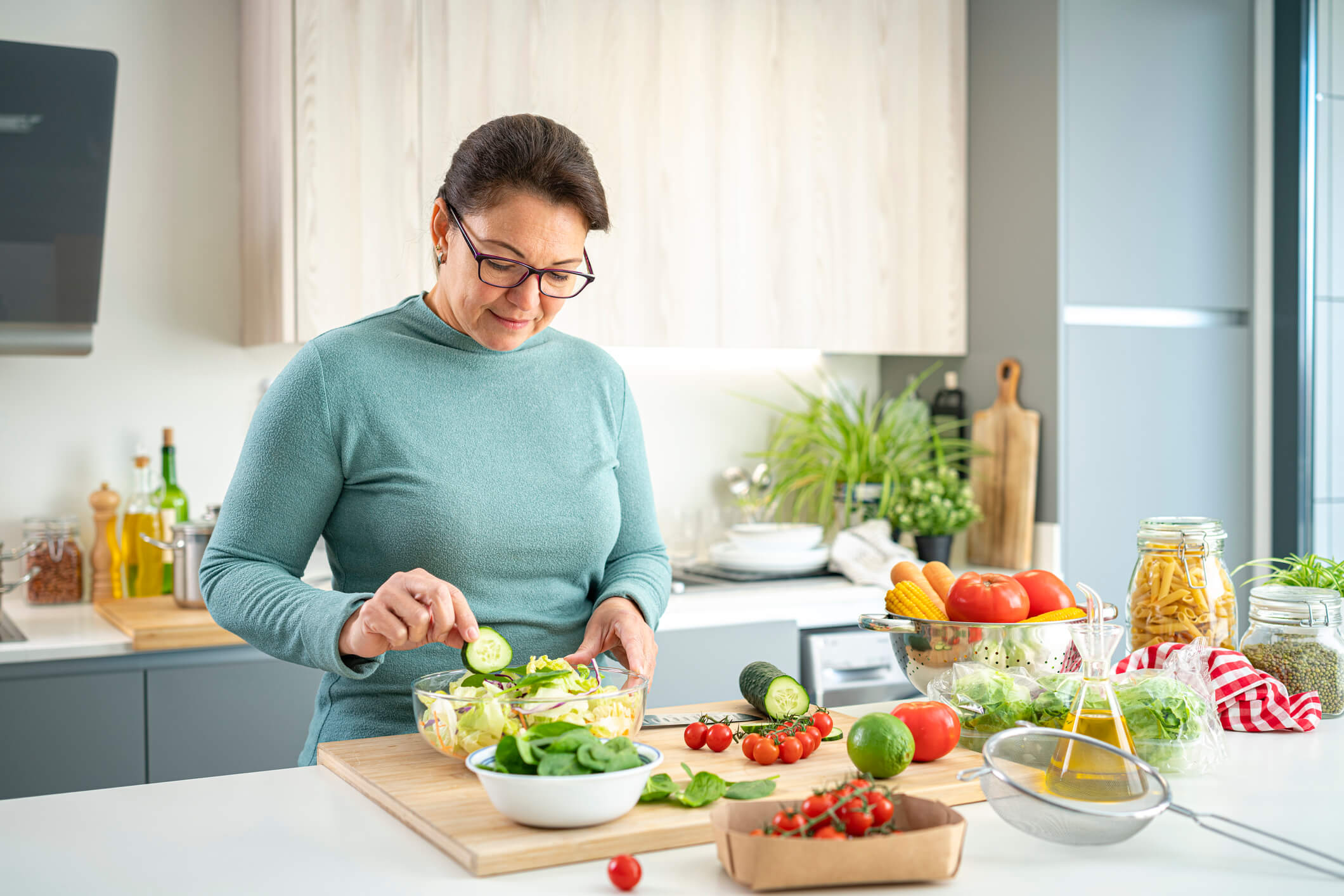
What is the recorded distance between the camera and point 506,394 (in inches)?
62.7

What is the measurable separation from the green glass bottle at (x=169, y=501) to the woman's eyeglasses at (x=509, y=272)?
1501mm

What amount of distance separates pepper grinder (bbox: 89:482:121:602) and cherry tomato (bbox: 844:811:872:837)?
224 cm

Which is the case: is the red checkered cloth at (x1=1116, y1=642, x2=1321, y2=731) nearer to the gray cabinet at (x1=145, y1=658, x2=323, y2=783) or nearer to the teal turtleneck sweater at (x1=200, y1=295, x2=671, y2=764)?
the teal turtleneck sweater at (x1=200, y1=295, x2=671, y2=764)

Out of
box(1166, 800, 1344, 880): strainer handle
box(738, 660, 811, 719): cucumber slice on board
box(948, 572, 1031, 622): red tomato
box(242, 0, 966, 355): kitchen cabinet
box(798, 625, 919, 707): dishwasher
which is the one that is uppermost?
box(242, 0, 966, 355): kitchen cabinet

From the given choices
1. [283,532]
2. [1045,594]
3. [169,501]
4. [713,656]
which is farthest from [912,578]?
[169,501]

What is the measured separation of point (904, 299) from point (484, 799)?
2378 millimetres

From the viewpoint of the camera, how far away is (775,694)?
138 cm

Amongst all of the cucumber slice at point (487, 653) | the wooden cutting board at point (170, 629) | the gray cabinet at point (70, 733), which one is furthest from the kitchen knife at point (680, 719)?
the gray cabinet at point (70, 733)

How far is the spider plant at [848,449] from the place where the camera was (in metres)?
3.17

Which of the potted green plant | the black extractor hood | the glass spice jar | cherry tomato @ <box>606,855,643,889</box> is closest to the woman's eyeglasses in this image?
cherry tomato @ <box>606,855,643,889</box>

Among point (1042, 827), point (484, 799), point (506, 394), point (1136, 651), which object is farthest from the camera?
point (506, 394)

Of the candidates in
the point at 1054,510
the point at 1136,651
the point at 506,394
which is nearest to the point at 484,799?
the point at 506,394

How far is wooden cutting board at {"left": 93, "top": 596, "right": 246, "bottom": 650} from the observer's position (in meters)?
2.20

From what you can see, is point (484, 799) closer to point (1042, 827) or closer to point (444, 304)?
point (1042, 827)
